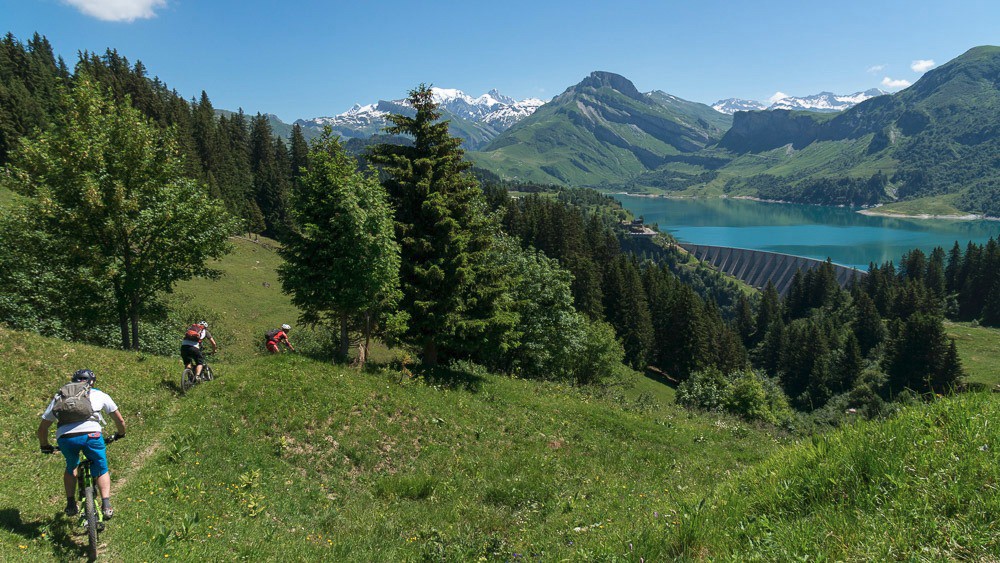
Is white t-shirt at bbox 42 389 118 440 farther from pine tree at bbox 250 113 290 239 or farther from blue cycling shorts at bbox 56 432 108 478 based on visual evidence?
pine tree at bbox 250 113 290 239

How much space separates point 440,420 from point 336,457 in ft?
14.7

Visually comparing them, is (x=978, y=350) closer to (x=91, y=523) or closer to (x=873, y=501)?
(x=873, y=501)

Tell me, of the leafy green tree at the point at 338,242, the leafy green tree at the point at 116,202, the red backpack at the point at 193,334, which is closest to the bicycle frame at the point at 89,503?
the red backpack at the point at 193,334

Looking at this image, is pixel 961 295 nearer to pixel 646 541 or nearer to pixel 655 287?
pixel 655 287

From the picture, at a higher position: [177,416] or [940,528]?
[940,528]

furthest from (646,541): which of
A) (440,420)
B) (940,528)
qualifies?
(440,420)

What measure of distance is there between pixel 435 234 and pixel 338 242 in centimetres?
547

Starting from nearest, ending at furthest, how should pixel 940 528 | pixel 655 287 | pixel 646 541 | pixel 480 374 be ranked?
1. pixel 940 528
2. pixel 646 541
3. pixel 480 374
4. pixel 655 287

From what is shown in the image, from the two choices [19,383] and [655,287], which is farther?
[655,287]

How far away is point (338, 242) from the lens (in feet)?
65.1

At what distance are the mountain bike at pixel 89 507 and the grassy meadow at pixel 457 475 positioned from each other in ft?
0.96

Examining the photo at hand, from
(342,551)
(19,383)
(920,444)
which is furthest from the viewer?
(19,383)

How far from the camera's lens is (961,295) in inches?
5261

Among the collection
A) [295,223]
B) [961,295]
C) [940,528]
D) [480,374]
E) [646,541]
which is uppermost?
[295,223]
